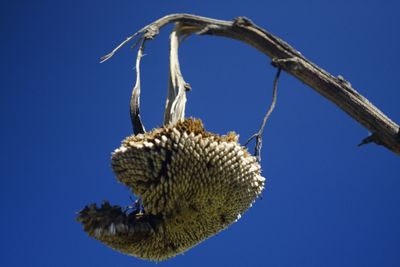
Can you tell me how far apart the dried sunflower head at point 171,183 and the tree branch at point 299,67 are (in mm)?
601

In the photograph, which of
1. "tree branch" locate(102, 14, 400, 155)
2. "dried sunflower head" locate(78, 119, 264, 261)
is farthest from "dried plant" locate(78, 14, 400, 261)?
"tree branch" locate(102, 14, 400, 155)

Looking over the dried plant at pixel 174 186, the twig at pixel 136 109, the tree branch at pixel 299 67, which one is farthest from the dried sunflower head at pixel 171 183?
the tree branch at pixel 299 67

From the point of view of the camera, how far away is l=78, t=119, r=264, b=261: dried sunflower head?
2355mm

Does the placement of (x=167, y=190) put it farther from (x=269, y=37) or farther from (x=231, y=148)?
(x=269, y=37)

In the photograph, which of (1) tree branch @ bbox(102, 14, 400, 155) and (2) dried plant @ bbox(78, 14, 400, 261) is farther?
(1) tree branch @ bbox(102, 14, 400, 155)

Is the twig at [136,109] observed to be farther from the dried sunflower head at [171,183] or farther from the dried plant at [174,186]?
the dried sunflower head at [171,183]

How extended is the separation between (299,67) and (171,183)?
0.87 metres

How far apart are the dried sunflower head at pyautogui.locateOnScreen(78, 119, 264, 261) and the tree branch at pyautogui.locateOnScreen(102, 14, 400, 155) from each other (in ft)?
1.97

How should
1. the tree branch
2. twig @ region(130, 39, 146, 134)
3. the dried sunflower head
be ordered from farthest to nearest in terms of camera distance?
the tree branch, twig @ region(130, 39, 146, 134), the dried sunflower head

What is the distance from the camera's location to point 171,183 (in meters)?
2.35

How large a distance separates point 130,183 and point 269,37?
97 cm

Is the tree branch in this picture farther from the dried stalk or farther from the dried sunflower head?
the dried sunflower head

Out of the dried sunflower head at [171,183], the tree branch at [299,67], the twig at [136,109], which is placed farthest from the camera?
the tree branch at [299,67]

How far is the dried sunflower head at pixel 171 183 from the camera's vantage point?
92.7 inches
